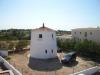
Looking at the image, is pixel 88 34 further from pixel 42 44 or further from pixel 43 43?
pixel 42 44

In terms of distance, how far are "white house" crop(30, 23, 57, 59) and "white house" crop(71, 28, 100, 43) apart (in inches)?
473

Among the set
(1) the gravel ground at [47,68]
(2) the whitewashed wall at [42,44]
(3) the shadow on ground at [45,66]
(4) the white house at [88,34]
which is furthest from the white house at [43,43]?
(4) the white house at [88,34]

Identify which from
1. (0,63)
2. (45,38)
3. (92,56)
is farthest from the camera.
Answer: (92,56)

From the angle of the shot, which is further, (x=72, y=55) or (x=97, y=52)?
(x=97, y=52)

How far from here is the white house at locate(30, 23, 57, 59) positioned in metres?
26.6

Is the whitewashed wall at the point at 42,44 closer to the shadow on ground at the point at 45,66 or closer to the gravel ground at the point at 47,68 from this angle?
the shadow on ground at the point at 45,66

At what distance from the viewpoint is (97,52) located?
28.2 meters

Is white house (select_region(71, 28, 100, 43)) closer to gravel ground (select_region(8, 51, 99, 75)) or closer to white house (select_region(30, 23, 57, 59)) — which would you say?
white house (select_region(30, 23, 57, 59))

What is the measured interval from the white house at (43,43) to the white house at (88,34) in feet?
39.4

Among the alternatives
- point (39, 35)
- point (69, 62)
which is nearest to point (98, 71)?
point (69, 62)

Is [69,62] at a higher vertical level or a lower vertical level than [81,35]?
lower

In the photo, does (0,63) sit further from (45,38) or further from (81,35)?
(81,35)

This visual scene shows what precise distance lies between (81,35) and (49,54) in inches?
578

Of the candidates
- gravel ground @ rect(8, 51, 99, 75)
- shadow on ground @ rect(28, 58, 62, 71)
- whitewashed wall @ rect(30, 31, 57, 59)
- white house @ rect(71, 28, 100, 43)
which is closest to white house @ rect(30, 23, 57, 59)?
whitewashed wall @ rect(30, 31, 57, 59)
